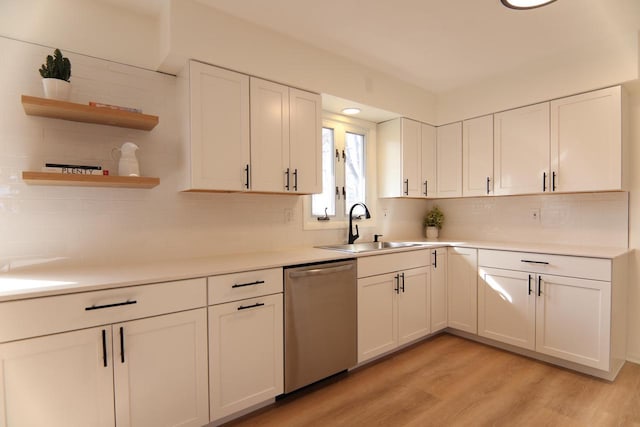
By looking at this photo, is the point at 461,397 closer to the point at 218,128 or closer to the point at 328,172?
the point at 328,172

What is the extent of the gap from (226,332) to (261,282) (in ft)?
1.11

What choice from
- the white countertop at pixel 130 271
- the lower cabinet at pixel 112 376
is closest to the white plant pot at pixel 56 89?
the white countertop at pixel 130 271

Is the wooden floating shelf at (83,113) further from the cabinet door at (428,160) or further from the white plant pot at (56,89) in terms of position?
the cabinet door at (428,160)

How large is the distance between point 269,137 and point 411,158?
1.74 m

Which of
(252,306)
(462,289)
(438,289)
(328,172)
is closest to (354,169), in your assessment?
(328,172)

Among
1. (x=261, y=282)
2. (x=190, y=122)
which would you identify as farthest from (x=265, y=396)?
(x=190, y=122)

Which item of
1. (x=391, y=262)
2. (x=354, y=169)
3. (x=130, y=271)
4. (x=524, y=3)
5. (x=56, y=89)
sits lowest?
(x=391, y=262)

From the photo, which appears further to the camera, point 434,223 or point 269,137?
point 434,223

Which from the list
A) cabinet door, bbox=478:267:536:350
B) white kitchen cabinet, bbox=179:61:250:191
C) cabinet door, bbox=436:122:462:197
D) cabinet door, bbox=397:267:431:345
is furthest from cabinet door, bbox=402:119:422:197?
white kitchen cabinet, bbox=179:61:250:191

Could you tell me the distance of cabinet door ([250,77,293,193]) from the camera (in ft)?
7.57

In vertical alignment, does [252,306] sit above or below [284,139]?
below

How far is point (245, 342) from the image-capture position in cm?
194

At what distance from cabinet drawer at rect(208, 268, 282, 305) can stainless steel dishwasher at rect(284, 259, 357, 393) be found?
0.09m

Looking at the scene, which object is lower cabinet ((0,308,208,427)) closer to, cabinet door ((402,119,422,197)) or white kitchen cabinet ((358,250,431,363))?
white kitchen cabinet ((358,250,431,363))
